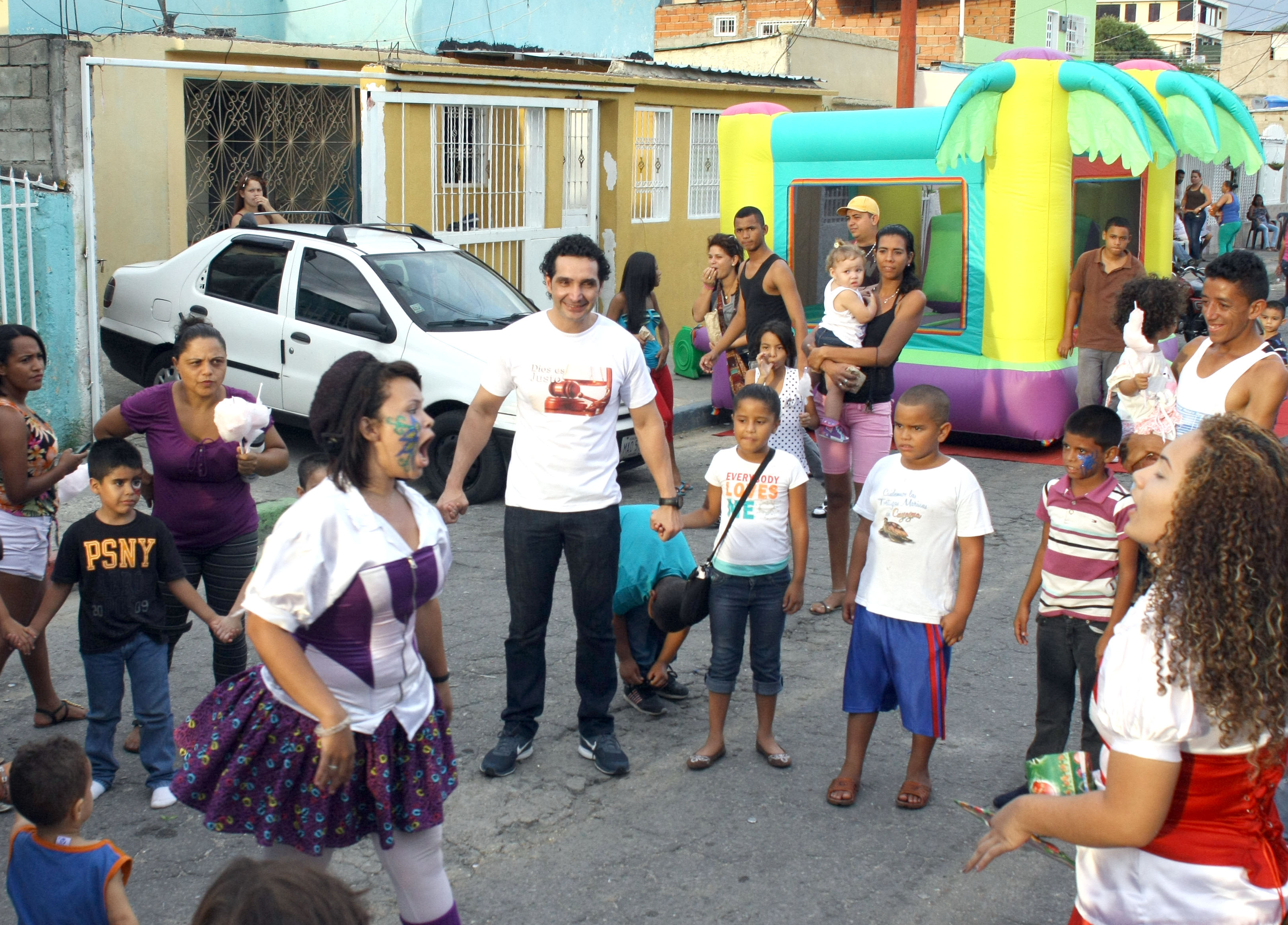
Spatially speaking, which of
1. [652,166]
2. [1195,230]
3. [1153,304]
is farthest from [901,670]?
[1195,230]

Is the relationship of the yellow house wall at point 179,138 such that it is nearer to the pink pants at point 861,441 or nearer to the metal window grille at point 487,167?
the metal window grille at point 487,167

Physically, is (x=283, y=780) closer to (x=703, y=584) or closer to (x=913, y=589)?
(x=703, y=584)

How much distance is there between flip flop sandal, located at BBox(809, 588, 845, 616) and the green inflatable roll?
22.0 feet

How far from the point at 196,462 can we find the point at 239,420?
23cm

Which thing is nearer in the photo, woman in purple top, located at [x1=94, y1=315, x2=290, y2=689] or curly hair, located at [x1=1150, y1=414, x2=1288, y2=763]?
curly hair, located at [x1=1150, y1=414, x2=1288, y2=763]

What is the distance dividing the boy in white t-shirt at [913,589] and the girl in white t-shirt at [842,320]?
198 centimetres

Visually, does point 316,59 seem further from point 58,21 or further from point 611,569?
point 611,569

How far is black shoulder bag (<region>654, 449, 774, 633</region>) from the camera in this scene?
4.53 m

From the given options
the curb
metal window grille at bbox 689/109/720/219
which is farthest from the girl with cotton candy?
metal window grille at bbox 689/109/720/219

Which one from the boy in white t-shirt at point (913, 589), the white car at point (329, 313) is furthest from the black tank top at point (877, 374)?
the white car at point (329, 313)

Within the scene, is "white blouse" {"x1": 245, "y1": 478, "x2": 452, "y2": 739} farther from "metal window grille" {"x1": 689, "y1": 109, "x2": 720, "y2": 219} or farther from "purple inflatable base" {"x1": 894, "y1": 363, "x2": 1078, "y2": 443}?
"metal window grille" {"x1": 689, "y1": 109, "x2": 720, "y2": 219}

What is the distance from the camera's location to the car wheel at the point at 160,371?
917 centimetres

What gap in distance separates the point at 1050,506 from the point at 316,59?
34.9 ft

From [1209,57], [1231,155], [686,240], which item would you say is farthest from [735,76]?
[1209,57]
